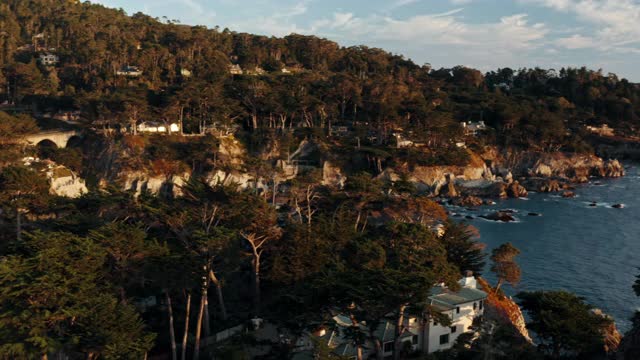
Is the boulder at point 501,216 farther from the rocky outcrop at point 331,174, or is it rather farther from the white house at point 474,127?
the white house at point 474,127

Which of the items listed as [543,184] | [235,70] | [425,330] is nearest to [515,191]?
[543,184]

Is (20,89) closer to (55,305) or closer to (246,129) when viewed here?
(246,129)

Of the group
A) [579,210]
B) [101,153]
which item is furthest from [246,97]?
[579,210]

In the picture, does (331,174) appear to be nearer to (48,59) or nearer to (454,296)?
(454,296)

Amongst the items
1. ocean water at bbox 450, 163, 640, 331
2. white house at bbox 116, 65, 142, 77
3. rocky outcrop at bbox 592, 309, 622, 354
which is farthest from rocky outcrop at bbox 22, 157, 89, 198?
rocky outcrop at bbox 592, 309, 622, 354

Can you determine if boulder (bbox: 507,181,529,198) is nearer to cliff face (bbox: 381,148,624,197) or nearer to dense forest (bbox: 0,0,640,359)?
cliff face (bbox: 381,148,624,197)

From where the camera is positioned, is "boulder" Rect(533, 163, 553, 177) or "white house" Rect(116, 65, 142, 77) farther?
"white house" Rect(116, 65, 142, 77)

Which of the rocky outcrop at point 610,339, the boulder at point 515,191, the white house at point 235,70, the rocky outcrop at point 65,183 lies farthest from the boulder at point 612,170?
the rocky outcrop at point 65,183
